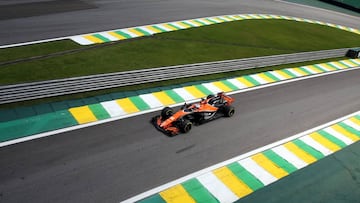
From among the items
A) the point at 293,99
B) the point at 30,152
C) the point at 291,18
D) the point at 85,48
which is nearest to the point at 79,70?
the point at 85,48

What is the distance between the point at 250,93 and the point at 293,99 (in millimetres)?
2597

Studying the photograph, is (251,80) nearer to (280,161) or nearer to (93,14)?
(280,161)

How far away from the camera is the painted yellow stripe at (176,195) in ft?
38.5

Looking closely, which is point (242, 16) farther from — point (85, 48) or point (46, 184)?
point (46, 184)

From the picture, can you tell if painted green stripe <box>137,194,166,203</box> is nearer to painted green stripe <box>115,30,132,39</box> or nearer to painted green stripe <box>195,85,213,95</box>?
painted green stripe <box>195,85,213,95</box>

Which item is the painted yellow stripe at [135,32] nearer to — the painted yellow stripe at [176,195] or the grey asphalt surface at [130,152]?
the grey asphalt surface at [130,152]

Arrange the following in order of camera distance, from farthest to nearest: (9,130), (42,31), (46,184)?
(42,31)
(9,130)
(46,184)

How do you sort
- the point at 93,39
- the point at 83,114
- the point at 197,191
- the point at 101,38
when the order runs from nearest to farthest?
the point at 197,191 → the point at 83,114 → the point at 93,39 → the point at 101,38

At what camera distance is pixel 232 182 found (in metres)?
12.9

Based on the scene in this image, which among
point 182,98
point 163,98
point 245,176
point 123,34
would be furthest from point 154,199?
point 123,34

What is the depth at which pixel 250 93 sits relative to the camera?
20.0 m

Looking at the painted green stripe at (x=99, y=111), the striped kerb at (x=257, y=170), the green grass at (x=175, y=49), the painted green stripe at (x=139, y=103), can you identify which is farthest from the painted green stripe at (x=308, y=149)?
the green grass at (x=175, y=49)

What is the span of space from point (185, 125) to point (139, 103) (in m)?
3.50

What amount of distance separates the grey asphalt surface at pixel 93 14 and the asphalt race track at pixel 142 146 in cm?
34
